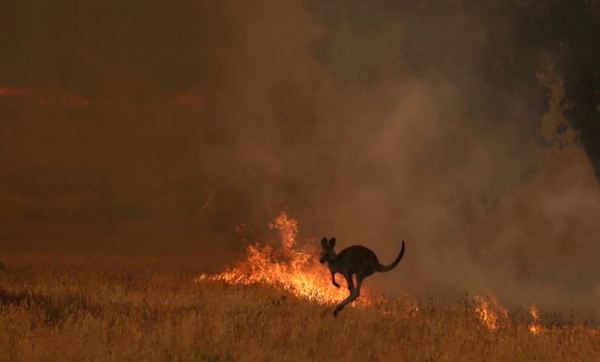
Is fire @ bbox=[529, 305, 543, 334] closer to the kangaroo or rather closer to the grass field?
the grass field

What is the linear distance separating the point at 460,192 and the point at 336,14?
7271 millimetres

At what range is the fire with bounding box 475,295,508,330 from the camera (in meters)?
19.3

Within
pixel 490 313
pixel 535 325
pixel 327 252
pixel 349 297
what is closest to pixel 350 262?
pixel 327 252

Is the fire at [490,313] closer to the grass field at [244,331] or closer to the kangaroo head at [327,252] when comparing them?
the grass field at [244,331]

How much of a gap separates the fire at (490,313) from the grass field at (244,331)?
236 millimetres

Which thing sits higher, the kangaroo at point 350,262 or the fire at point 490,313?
the kangaroo at point 350,262

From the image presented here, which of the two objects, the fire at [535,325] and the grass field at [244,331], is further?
the fire at [535,325]

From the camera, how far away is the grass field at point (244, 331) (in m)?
14.1

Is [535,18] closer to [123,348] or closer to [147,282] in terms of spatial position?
[147,282]

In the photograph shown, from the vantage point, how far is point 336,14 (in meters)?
30.6

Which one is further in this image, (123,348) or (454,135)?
(454,135)

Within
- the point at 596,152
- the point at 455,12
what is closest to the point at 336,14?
the point at 455,12

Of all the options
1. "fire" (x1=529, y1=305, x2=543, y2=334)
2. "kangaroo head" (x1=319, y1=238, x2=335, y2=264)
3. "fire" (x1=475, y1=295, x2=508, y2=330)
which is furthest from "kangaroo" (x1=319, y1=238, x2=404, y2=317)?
"fire" (x1=529, y1=305, x2=543, y2=334)

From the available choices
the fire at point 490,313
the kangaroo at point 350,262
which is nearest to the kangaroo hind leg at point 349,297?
the kangaroo at point 350,262
